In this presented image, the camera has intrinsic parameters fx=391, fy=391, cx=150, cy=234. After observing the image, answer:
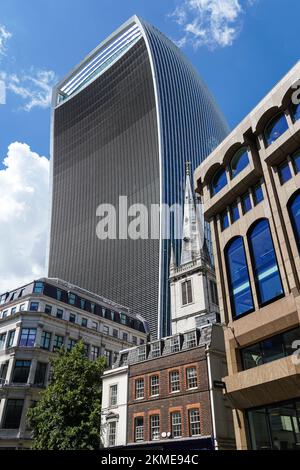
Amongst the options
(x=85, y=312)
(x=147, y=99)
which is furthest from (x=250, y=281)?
(x=147, y=99)

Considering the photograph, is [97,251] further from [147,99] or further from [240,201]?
[240,201]

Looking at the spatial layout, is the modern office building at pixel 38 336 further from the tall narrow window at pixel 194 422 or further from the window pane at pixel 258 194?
the window pane at pixel 258 194

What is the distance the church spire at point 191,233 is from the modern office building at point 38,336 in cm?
1842

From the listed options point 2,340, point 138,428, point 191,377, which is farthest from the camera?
point 2,340

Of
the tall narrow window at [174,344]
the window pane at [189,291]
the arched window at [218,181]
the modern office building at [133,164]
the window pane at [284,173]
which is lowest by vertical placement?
the tall narrow window at [174,344]

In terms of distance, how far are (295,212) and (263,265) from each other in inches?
164

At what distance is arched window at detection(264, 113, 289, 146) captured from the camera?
26.6m

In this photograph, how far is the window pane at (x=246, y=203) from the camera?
2898cm

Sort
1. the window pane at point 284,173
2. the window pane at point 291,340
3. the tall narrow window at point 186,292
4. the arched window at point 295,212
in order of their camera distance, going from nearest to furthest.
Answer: the window pane at point 291,340, the arched window at point 295,212, the window pane at point 284,173, the tall narrow window at point 186,292

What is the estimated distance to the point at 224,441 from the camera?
3155cm

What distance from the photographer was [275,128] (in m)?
27.4

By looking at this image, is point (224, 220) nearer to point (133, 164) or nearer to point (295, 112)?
point (295, 112)

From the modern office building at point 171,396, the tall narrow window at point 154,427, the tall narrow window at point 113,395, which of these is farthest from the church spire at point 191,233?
the tall narrow window at point 154,427

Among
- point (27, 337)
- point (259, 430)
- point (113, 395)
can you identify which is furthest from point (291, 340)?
point (27, 337)
